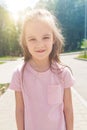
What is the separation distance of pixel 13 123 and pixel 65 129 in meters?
3.98

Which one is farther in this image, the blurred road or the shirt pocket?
the blurred road

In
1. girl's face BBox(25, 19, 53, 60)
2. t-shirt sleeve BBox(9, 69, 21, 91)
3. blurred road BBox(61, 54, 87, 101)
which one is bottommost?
blurred road BBox(61, 54, 87, 101)

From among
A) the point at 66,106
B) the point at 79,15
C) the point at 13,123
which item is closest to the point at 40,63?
the point at 66,106

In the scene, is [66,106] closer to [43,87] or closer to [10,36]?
[43,87]

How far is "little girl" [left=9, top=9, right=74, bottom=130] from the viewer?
2518 millimetres

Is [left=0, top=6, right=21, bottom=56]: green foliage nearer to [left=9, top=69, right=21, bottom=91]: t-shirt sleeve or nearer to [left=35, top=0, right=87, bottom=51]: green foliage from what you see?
[left=35, top=0, right=87, bottom=51]: green foliage

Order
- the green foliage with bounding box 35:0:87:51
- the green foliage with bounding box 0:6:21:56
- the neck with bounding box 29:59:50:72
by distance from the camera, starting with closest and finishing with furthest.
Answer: the neck with bounding box 29:59:50:72, the green foliage with bounding box 0:6:21:56, the green foliage with bounding box 35:0:87:51

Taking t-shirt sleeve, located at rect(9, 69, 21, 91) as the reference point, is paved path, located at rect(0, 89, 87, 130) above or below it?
below

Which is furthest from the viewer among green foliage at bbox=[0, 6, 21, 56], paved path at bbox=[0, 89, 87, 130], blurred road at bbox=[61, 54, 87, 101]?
green foliage at bbox=[0, 6, 21, 56]

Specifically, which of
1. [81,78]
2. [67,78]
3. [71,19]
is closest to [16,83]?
[67,78]

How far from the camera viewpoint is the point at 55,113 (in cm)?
252

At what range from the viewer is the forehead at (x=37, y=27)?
2.49 m

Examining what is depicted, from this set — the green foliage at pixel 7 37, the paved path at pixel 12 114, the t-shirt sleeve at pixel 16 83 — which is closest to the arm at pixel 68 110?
the t-shirt sleeve at pixel 16 83

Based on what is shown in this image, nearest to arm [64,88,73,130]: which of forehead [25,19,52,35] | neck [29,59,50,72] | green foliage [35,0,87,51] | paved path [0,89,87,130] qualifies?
neck [29,59,50,72]
